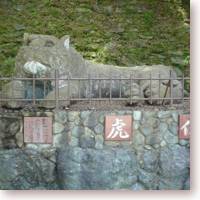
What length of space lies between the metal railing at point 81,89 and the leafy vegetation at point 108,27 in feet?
6.17

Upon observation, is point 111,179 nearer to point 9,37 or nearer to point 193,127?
point 193,127

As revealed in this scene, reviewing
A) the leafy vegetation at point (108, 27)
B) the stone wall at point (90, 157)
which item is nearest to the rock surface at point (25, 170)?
the stone wall at point (90, 157)

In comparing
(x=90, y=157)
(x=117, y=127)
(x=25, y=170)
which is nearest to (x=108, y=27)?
(x=117, y=127)

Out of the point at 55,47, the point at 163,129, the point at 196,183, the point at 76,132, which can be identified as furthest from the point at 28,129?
the point at 196,183

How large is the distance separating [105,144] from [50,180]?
0.55 metres

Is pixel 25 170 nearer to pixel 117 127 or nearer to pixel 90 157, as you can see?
pixel 90 157

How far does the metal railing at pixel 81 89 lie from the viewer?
A: 4.63 meters

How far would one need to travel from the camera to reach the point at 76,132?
15.0ft

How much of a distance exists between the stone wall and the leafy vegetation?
2262 millimetres

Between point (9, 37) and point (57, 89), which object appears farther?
point (9, 37)

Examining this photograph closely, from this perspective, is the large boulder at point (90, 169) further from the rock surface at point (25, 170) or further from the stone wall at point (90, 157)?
the rock surface at point (25, 170)

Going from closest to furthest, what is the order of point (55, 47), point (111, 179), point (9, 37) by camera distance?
point (111, 179) → point (55, 47) → point (9, 37)

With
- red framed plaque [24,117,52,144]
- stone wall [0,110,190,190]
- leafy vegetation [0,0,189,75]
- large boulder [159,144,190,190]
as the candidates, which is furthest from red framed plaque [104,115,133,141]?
leafy vegetation [0,0,189,75]

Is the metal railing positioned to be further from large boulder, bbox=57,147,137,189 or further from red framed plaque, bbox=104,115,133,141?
large boulder, bbox=57,147,137,189
